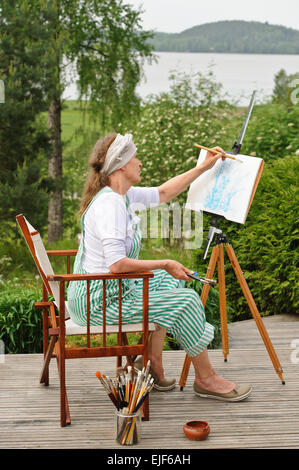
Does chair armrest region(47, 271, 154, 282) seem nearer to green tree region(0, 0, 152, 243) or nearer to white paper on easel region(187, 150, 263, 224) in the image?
white paper on easel region(187, 150, 263, 224)

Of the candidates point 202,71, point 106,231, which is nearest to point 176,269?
point 106,231

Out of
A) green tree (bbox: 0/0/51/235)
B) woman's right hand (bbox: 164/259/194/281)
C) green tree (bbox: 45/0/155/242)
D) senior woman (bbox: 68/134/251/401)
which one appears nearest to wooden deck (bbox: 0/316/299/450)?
senior woman (bbox: 68/134/251/401)

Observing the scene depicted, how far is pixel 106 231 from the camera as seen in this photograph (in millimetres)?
2373

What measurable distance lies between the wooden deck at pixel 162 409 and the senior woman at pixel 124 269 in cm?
14

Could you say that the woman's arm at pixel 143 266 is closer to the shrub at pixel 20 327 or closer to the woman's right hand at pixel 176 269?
the woman's right hand at pixel 176 269

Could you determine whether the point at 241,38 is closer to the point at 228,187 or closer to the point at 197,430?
the point at 228,187

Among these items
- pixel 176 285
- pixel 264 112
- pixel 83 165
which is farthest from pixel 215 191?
pixel 83 165

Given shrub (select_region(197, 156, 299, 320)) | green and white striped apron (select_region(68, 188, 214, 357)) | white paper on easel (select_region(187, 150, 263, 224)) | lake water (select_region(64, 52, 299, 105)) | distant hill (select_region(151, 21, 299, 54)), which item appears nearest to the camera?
green and white striped apron (select_region(68, 188, 214, 357))

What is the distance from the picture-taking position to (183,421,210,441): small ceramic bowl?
2211 millimetres

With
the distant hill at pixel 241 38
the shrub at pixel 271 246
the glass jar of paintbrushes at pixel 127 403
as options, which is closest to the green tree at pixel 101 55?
the distant hill at pixel 241 38

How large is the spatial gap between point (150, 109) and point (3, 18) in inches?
86.9

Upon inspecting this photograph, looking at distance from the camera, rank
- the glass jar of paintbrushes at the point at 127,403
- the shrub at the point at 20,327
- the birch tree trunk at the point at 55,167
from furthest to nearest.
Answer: the birch tree trunk at the point at 55,167 < the shrub at the point at 20,327 < the glass jar of paintbrushes at the point at 127,403

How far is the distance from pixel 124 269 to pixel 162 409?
65 centimetres

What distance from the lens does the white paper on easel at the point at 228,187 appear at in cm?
274
